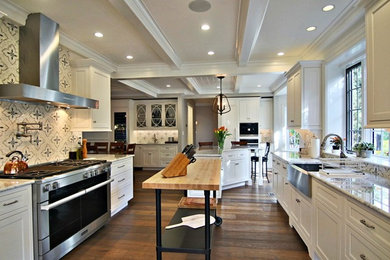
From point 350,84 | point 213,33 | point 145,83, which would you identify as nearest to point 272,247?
point 350,84

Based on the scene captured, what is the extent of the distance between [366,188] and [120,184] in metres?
3.28

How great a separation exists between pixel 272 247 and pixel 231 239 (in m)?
0.49

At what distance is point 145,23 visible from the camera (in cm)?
249

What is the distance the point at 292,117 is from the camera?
12.6ft

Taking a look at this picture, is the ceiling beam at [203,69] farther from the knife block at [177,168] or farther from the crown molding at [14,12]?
the knife block at [177,168]

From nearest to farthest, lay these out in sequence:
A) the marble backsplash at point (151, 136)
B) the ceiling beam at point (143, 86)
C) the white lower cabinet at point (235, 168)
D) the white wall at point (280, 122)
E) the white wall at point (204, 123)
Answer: the white lower cabinet at point (235, 168) < the ceiling beam at point (143, 86) < the white wall at point (280, 122) < the marble backsplash at point (151, 136) < the white wall at point (204, 123)

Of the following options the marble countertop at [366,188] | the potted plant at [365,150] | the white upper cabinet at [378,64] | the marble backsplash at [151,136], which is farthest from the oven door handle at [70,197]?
the marble backsplash at [151,136]

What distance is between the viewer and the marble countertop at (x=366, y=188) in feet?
4.08

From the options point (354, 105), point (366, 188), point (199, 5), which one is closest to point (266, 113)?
point (354, 105)

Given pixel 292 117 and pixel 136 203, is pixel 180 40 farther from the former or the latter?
pixel 136 203

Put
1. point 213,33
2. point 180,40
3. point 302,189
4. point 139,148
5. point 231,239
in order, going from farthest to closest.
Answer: point 139,148
point 180,40
point 213,33
point 231,239
point 302,189

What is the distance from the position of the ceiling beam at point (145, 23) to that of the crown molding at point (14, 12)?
1.18 m

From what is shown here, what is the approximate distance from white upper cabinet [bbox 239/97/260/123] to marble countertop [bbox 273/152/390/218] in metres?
4.97

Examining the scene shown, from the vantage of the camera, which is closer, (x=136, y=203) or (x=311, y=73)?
(x=311, y=73)
